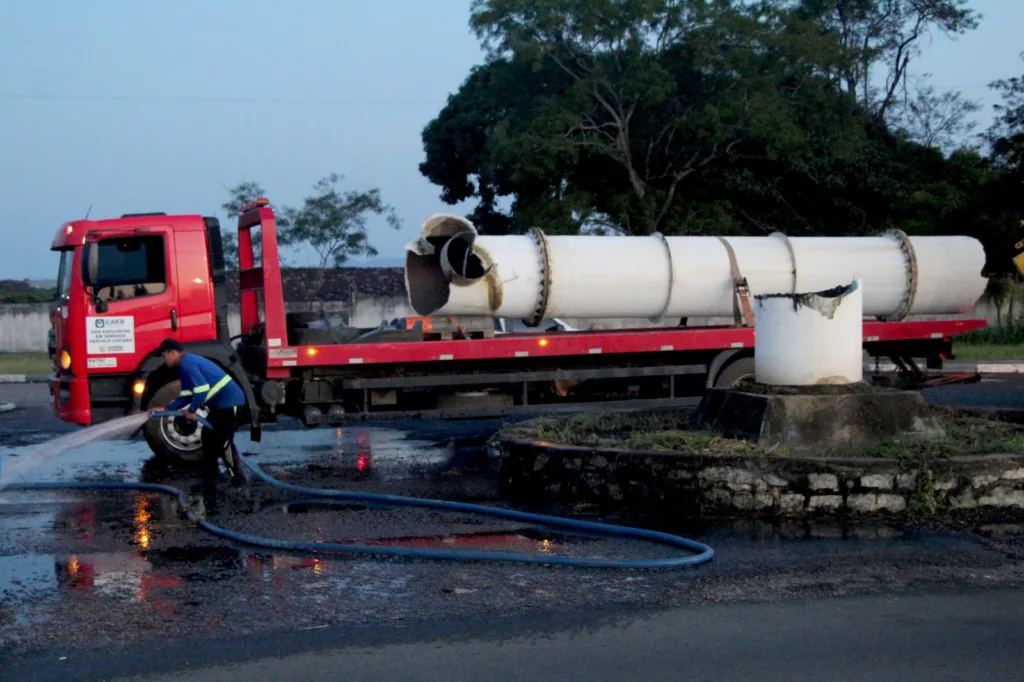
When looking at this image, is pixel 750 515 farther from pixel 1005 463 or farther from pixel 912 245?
pixel 912 245

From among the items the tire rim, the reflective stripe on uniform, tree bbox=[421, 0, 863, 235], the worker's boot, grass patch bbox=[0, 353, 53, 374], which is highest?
tree bbox=[421, 0, 863, 235]

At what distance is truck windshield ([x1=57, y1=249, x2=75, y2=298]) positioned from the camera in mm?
11328

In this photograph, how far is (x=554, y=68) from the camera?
27.7 metres

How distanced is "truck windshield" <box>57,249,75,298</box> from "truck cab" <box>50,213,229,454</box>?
0.03ft

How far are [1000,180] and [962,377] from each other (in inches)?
580

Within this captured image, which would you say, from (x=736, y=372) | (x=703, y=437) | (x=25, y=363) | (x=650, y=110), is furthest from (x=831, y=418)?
(x=25, y=363)

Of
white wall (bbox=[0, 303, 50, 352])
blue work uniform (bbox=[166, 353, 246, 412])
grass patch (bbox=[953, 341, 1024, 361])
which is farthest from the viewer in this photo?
white wall (bbox=[0, 303, 50, 352])

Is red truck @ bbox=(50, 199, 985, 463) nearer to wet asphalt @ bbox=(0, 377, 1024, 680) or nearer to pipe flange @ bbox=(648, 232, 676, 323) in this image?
pipe flange @ bbox=(648, 232, 676, 323)


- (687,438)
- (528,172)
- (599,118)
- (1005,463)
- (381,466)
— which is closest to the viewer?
(1005,463)

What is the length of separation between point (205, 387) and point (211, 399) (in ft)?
0.51

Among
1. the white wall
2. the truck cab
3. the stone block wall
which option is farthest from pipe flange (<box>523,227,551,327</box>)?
the white wall

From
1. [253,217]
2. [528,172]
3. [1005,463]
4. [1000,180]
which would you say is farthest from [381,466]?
[1000,180]

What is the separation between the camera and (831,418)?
28.4 ft

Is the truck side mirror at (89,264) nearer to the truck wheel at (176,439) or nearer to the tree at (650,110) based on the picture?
the truck wheel at (176,439)
